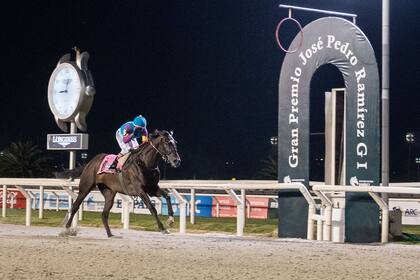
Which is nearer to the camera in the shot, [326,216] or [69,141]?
[326,216]

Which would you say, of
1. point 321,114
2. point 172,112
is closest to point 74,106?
point 321,114

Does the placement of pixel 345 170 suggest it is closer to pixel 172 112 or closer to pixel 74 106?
pixel 74 106

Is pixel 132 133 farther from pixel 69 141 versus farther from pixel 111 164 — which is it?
pixel 69 141

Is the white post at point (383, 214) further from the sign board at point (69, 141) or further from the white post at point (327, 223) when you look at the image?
the sign board at point (69, 141)

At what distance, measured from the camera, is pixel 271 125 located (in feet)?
205

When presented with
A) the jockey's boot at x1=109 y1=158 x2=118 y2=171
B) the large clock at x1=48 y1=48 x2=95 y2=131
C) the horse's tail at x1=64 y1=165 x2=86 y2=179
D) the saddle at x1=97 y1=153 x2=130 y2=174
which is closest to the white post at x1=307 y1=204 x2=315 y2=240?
the saddle at x1=97 y1=153 x2=130 y2=174

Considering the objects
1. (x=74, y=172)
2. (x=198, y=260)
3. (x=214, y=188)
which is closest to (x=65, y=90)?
(x=74, y=172)

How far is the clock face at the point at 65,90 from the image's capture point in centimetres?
1795

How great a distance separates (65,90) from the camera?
60.2 feet

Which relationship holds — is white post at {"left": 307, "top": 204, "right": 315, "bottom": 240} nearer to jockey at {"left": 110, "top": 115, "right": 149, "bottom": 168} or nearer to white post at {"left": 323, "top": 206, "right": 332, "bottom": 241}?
white post at {"left": 323, "top": 206, "right": 332, "bottom": 241}

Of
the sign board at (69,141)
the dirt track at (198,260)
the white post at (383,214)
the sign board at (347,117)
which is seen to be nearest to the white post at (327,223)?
the sign board at (347,117)

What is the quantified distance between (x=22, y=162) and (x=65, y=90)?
23.5 metres

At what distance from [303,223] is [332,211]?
0.86 metres

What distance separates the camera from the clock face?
17953mm
